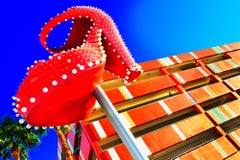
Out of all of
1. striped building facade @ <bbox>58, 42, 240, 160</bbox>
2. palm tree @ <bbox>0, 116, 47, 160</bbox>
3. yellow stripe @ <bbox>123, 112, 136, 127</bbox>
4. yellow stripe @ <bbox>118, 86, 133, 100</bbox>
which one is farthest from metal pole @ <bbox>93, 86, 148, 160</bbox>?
palm tree @ <bbox>0, 116, 47, 160</bbox>

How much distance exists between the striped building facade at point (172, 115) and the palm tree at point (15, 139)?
3.56 m

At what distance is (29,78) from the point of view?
2.62m

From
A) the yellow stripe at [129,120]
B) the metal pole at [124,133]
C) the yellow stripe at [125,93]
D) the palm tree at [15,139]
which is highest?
the palm tree at [15,139]

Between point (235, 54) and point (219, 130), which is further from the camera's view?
point (235, 54)

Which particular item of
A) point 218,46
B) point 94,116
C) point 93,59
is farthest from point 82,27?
point 218,46

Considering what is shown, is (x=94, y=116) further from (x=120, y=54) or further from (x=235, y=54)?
(x=235, y=54)

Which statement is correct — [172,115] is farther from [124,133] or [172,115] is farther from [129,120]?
[124,133]

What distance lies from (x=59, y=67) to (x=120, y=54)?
2.94 ft

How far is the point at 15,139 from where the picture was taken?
1928cm

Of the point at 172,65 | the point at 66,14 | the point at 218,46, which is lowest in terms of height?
the point at 66,14

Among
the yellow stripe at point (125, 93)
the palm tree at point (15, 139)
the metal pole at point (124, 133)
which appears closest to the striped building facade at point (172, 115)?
the yellow stripe at point (125, 93)

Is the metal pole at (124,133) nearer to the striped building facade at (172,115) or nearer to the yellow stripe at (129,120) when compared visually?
the striped building facade at (172,115)

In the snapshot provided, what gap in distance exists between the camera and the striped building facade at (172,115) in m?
11.3

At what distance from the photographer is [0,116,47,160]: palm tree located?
Result: 18.8m
